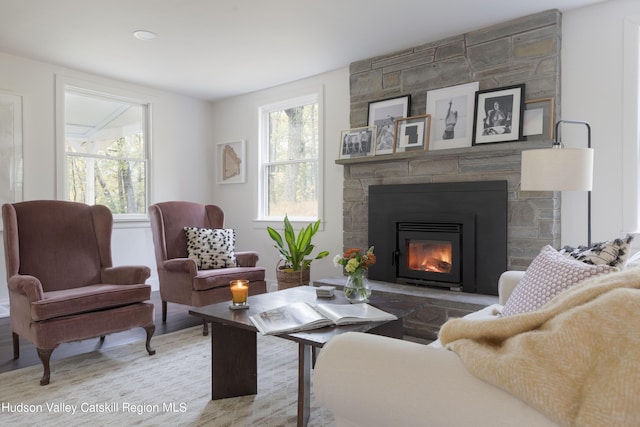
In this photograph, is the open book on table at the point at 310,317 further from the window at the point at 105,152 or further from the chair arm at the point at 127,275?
the window at the point at 105,152

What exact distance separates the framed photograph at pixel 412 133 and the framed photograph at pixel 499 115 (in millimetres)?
400

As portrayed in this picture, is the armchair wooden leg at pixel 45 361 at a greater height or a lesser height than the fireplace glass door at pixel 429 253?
lesser

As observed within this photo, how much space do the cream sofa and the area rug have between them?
1052 millimetres

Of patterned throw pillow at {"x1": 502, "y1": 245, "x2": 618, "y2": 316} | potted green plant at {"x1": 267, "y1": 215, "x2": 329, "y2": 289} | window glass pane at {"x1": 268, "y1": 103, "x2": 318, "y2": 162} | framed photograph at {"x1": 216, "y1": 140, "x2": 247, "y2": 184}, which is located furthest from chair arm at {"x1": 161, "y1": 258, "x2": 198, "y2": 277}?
patterned throw pillow at {"x1": 502, "y1": 245, "x2": 618, "y2": 316}

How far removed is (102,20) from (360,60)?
2.20 metres

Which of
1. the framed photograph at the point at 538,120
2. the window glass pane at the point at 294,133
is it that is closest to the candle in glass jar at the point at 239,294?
the framed photograph at the point at 538,120

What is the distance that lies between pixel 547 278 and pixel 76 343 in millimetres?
3042

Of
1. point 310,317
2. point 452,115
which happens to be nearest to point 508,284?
point 310,317

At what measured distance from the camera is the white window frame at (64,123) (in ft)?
14.1

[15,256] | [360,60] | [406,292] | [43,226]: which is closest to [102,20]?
[43,226]

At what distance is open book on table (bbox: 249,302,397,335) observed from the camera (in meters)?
1.78

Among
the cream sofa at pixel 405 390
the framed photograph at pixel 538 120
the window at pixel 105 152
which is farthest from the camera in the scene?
the window at pixel 105 152

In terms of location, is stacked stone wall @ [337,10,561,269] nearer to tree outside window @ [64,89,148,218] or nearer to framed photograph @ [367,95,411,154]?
framed photograph @ [367,95,411,154]

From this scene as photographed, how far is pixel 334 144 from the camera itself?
441cm
